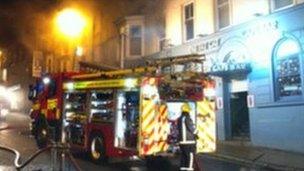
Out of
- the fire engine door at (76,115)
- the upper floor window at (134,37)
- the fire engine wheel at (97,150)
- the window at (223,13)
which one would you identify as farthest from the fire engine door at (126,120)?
the upper floor window at (134,37)

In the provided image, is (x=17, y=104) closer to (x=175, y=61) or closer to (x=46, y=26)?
(x=46, y=26)

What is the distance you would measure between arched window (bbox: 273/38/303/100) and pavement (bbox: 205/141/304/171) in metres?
2.14

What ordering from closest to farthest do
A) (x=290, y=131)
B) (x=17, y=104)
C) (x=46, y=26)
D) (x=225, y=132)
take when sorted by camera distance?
1. (x=290, y=131)
2. (x=225, y=132)
3. (x=46, y=26)
4. (x=17, y=104)

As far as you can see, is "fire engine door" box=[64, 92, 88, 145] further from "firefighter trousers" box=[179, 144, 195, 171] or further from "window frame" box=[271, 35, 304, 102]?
"window frame" box=[271, 35, 304, 102]

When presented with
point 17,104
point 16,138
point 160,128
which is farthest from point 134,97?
point 17,104

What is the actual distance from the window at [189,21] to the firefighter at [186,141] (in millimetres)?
12555

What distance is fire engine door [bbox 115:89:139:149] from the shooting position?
12.3 metres

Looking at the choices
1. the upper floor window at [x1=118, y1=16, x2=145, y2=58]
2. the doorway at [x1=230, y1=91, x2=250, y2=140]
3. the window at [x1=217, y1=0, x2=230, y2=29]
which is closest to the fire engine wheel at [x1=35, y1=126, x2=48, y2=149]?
the doorway at [x1=230, y1=91, x2=250, y2=140]

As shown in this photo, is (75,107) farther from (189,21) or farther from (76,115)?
(189,21)

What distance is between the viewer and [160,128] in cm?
1178

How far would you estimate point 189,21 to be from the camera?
22.8m

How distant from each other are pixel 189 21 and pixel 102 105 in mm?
10717

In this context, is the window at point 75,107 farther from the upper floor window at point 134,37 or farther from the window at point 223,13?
the upper floor window at point 134,37

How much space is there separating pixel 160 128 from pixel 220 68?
7670 millimetres
